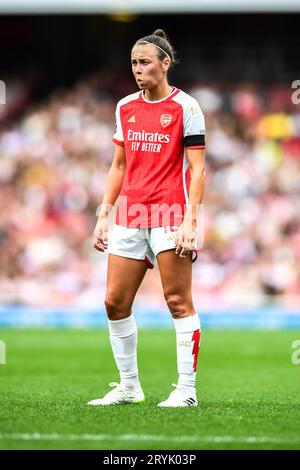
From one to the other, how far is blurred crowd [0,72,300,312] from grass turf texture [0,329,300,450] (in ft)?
13.0

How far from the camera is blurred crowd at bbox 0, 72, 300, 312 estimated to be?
1908 centimetres

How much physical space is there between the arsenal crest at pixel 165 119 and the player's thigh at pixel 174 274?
2.68 feet

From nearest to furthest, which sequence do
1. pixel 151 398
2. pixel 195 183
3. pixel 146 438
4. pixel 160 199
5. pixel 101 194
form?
pixel 146 438 → pixel 195 183 → pixel 160 199 → pixel 151 398 → pixel 101 194

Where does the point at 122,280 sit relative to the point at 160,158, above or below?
below

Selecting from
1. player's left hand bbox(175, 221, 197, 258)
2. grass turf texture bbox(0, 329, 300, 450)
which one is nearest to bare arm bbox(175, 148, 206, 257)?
player's left hand bbox(175, 221, 197, 258)

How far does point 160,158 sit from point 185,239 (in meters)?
0.59

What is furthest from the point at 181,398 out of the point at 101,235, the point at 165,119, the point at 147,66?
the point at 147,66

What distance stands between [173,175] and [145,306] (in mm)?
11741

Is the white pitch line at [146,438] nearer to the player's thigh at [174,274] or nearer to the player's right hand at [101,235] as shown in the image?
the player's thigh at [174,274]

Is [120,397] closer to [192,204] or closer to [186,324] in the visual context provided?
[186,324]

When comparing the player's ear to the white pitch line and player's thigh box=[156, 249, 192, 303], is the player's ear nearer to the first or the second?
player's thigh box=[156, 249, 192, 303]

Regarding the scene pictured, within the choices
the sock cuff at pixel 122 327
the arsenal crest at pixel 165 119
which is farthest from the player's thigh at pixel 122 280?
the arsenal crest at pixel 165 119

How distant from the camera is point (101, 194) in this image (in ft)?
66.8

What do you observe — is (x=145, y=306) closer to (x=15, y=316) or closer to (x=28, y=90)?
(x=15, y=316)
